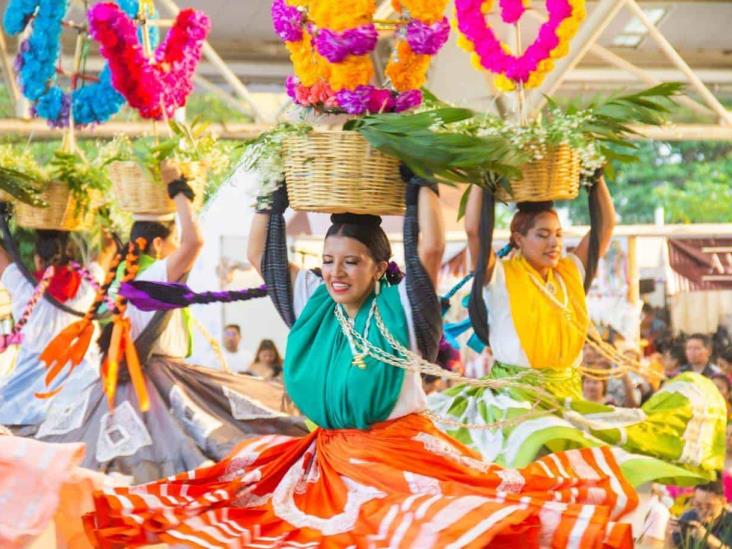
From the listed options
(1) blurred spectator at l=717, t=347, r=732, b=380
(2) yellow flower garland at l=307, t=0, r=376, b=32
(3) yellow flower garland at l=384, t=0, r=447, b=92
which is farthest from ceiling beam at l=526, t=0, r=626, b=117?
(2) yellow flower garland at l=307, t=0, r=376, b=32

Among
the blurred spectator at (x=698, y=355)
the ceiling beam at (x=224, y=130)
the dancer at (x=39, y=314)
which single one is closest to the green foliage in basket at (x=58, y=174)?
the dancer at (x=39, y=314)

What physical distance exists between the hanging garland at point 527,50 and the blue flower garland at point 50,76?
1.86 meters

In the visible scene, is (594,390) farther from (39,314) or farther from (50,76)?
(50,76)

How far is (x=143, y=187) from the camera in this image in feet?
19.3

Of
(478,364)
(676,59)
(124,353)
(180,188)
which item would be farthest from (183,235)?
(676,59)

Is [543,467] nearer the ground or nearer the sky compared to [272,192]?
nearer the ground

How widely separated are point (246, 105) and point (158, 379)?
5272mm

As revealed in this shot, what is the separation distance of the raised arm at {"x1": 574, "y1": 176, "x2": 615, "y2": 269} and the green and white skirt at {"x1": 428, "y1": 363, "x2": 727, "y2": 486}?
0.50 metres

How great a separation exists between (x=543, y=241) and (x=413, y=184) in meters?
1.52

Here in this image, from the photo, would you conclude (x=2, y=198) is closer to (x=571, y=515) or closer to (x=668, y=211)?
(x=571, y=515)

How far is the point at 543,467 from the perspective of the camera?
4.06 m

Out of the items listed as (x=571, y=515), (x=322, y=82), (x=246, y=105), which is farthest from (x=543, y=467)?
(x=246, y=105)

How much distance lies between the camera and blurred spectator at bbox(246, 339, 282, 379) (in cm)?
895

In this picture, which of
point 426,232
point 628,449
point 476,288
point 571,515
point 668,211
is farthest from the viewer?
point 668,211
